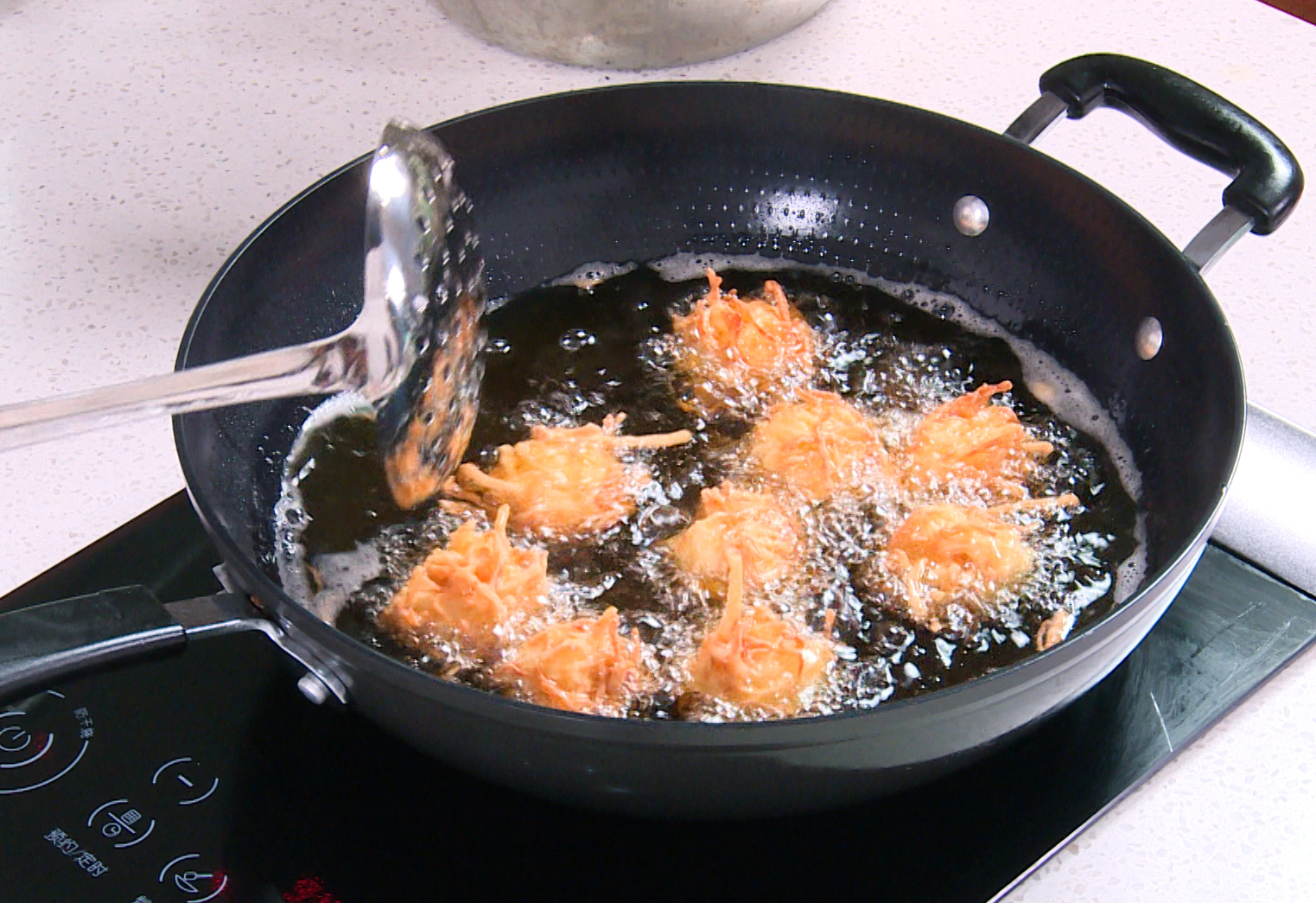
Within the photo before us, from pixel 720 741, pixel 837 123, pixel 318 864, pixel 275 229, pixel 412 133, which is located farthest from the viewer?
pixel 837 123

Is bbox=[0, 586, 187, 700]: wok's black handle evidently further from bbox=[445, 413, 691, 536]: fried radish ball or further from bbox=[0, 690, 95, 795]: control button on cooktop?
bbox=[445, 413, 691, 536]: fried radish ball

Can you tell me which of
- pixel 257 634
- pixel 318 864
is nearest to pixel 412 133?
pixel 257 634

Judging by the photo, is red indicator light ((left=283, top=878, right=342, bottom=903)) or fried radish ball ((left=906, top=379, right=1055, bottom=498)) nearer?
red indicator light ((left=283, top=878, right=342, bottom=903))

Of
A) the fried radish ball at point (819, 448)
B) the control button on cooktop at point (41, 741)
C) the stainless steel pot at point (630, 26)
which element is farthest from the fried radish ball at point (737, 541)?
the stainless steel pot at point (630, 26)

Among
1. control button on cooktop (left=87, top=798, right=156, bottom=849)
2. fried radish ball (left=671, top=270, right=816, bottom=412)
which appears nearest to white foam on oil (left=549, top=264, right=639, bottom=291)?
fried radish ball (left=671, top=270, right=816, bottom=412)

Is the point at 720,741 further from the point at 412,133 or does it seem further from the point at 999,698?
the point at 412,133

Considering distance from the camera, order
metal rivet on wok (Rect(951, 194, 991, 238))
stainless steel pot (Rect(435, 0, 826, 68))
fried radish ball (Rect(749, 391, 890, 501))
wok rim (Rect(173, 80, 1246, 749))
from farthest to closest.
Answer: stainless steel pot (Rect(435, 0, 826, 68))
metal rivet on wok (Rect(951, 194, 991, 238))
fried radish ball (Rect(749, 391, 890, 501))
wok rim (Rect(173, 80, 1246, 749))
